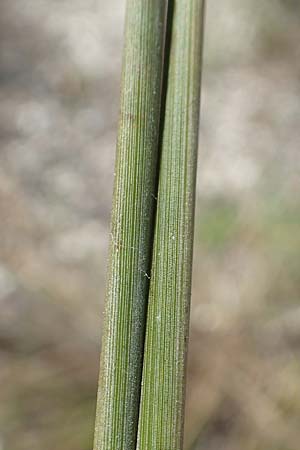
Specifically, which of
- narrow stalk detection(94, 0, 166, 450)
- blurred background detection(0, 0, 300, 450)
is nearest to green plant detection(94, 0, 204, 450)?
narrow stalk detection(94, 0, 166, 450)

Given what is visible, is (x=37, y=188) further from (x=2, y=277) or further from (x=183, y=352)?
(x=183, y=352)

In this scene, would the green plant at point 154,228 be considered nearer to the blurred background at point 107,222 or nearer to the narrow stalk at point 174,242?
the narrow stalk at point 174,242

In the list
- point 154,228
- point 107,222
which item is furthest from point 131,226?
point 107,222

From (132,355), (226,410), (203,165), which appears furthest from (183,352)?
(203,165)

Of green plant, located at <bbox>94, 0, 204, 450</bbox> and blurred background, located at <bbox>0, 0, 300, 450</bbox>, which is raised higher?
blurred background, located at <bbox>0, 0, 300, 450</bbox>

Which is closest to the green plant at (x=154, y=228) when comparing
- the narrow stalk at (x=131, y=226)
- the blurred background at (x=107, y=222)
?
the narrow stalk at (x=131, y=226)

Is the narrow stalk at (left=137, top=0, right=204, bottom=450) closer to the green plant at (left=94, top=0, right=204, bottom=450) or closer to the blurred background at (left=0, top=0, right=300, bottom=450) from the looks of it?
the green plant at (left=94, top=0, right=204, bottom=450)

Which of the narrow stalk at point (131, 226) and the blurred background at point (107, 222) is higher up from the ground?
the blurred background at point (107, 222)

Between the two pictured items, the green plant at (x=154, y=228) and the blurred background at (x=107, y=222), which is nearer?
the green plant at (x=154, y=228)
